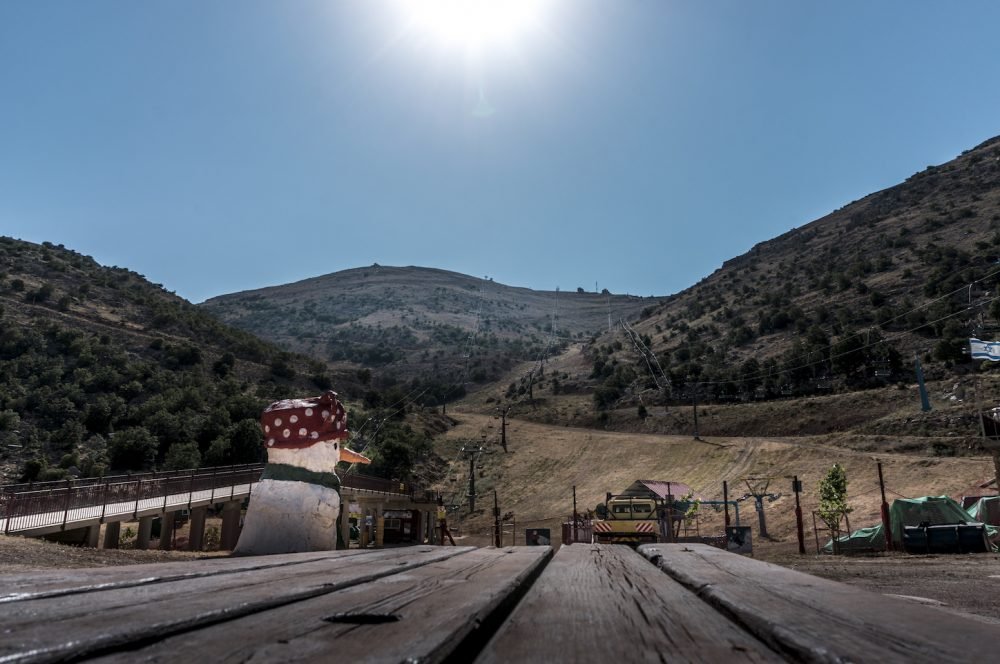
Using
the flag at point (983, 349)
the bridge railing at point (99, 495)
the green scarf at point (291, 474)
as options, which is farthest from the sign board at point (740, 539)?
the bridge railing at point (99, 495)

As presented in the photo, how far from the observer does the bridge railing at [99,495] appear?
1636 cm

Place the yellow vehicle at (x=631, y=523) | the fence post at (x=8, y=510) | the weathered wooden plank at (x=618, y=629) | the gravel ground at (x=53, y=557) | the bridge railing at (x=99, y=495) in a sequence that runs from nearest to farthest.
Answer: the weathered wooden plank at (x=618, y=629) < the gravel ground at (x=53, y=557) < the fence post at (x=8, y=510) < the bridge railing at (x=99, y=495) < the yellow vehicle at (x=631, y=523)

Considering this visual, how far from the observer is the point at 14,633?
129 cm

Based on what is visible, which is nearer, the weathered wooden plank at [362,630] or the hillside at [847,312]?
the weathered wooden plank at [362,630]

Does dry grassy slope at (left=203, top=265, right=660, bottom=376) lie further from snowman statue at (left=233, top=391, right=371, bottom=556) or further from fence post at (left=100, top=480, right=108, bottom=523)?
snowman statue at (left=233, top=391, right=371, bottom=556)

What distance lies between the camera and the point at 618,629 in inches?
59.8

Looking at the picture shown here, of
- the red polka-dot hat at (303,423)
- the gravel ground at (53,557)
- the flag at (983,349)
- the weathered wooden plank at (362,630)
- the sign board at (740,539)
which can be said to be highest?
the flag at (983,349)

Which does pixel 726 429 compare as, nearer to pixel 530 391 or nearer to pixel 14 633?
pixel 530 391

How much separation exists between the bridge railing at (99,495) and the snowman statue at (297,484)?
9.04 metres

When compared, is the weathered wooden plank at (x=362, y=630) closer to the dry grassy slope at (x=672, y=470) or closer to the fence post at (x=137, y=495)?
the fence post at (x=137, y=495)

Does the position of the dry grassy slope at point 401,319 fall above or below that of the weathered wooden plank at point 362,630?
above

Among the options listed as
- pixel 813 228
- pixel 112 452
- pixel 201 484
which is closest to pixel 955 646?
pixel 201 484

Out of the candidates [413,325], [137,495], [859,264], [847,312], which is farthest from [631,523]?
[413,325]

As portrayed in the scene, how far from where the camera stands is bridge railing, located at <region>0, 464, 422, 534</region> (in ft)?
53.7
